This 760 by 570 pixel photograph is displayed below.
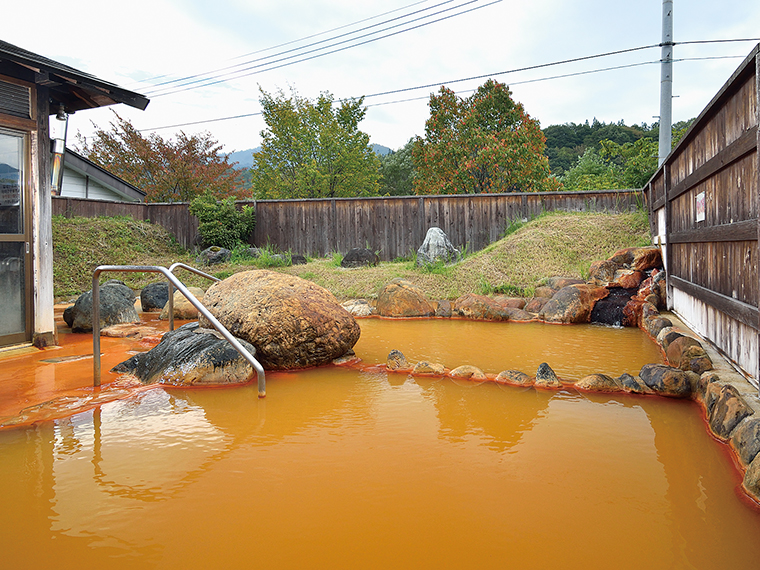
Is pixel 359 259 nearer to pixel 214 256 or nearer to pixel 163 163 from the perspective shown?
pixel 214 256

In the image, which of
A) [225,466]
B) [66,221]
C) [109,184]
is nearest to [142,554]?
[225,466]

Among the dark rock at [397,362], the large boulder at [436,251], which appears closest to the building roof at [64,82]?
the dark rock at [397,362]

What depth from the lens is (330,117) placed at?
2323cm

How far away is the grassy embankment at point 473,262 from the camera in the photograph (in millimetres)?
9461

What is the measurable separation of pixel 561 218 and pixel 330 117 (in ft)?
49.5

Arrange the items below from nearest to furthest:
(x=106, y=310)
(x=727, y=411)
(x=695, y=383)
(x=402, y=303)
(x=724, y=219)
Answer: (x=727, y=411)
(x=695, y=383)
(x=724, y=219)
(x=106, y=310)
(x=402, y=303)

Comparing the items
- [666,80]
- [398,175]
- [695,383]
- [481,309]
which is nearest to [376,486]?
[695,383]

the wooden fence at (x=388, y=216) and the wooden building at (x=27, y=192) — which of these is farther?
the wooden fence at (x=388, y=216)

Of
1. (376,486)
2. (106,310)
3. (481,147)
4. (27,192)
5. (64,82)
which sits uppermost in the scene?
(481,147)

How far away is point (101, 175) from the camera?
17.4m

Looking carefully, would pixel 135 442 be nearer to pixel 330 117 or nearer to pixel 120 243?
pixel 120 243

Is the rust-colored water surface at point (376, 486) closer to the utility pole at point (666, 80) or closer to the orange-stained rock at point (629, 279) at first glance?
the orange-stained rock at point (629, 279)

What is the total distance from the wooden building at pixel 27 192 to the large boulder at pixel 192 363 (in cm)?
167

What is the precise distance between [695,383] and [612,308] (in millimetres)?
3836
